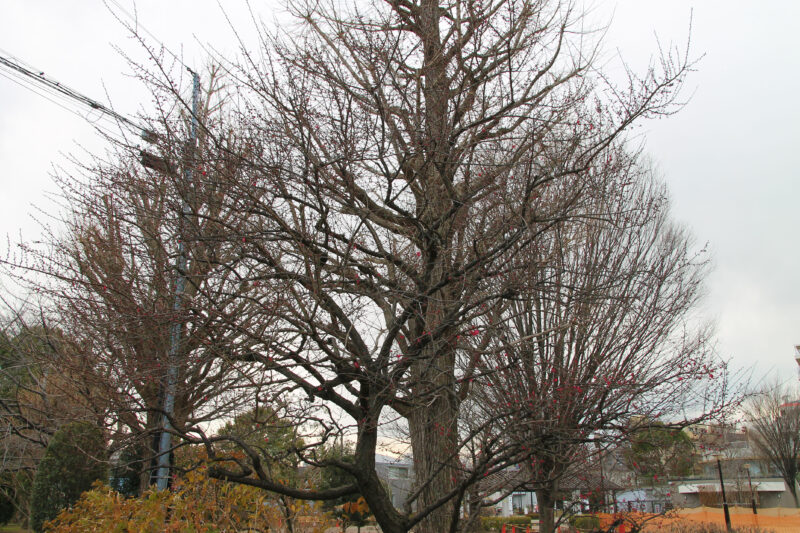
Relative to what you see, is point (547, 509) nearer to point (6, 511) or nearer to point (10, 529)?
point (6, 511)

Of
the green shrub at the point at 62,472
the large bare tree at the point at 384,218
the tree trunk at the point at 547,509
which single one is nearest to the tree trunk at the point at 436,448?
the large bare tree at the point at 384,218

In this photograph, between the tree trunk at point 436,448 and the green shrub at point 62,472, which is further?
the green shrub at point 62,472

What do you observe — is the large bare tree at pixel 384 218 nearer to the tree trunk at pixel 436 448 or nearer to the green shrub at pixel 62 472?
the tree trunk at pixel 436 448

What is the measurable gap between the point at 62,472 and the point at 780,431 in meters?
35.8

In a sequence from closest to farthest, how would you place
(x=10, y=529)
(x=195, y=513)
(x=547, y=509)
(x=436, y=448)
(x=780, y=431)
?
(x=195, y=513)
(x=436, y=448)
(x=547, y=509)
(x=10, y=529)
(x=780, y=431)

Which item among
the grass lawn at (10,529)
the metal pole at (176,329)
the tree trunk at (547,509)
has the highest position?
the metal pole at (176,329)

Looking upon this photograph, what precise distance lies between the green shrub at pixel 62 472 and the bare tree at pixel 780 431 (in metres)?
32.0

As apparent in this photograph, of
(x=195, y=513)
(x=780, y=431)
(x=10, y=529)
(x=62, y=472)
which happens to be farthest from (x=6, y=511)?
(x=780, y=431)

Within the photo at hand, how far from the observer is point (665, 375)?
28.3ft

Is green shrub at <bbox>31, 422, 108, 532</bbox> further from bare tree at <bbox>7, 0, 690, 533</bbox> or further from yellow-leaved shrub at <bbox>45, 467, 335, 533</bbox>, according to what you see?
bare tree at <bbox>7, 0, 690, 533</bbox>

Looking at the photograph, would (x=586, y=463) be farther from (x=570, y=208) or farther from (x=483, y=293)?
(x=570, y=208)

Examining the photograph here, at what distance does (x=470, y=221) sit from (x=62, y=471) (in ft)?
26.6

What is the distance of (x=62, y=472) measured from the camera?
29.1 feet

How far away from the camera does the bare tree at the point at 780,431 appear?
2966 centimetres
